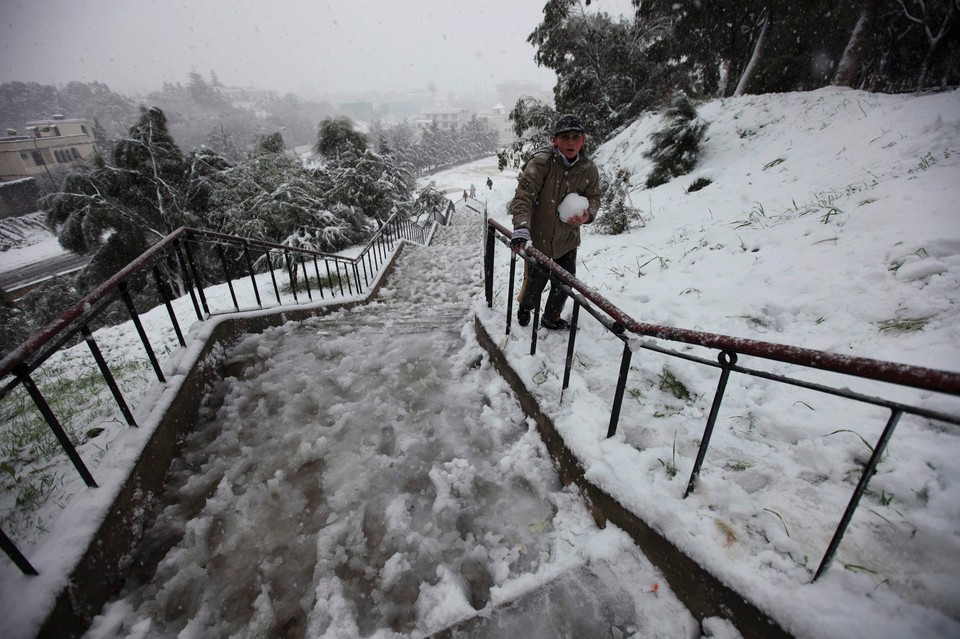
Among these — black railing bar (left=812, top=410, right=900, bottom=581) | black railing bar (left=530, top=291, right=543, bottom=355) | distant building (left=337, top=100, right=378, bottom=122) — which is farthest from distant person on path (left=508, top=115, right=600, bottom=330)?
distant building (left=337, top=100, right=378, bottom=122)

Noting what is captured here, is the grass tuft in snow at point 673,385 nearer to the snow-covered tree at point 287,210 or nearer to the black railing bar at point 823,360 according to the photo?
the black railing bar at point 823,360

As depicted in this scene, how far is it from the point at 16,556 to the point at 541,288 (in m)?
3.18

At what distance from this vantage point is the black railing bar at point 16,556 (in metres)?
1.49

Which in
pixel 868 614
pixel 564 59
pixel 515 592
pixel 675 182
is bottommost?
pixel 515 592

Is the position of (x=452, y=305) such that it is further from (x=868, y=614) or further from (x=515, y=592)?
(x=868, y=614)

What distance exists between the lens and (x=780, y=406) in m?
2.32

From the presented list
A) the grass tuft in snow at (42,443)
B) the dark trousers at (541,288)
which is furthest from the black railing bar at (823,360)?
the grass tuft in snow at (42,443)

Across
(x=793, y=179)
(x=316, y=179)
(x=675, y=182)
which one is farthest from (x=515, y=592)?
(x=316, y=179)

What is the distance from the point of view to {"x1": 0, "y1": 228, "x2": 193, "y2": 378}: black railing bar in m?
1.63

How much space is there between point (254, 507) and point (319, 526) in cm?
44

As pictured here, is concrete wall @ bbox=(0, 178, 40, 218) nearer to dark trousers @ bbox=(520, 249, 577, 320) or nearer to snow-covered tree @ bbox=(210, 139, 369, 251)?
snow-covered tree @ bbox=(210, 139, 369, 251)

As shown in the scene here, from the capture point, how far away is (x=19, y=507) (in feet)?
6.57

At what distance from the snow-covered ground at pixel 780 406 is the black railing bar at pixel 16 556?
39 millimetres

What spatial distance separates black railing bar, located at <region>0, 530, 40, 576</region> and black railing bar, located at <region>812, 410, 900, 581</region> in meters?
3.11
